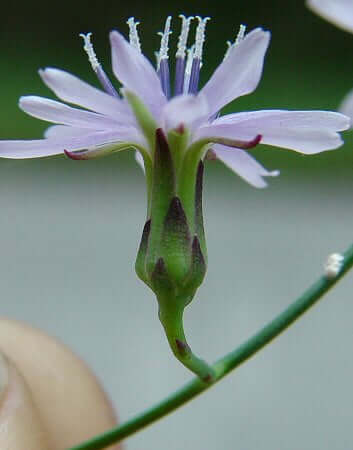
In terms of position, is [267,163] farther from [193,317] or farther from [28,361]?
[28,361]

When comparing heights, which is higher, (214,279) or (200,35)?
(200,35)

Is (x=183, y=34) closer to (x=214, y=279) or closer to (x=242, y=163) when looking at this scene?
(x=242, y=163)

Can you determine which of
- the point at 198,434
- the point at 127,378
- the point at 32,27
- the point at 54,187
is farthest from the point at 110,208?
the point at 32,27

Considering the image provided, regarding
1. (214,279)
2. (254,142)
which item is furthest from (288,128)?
(214,279)

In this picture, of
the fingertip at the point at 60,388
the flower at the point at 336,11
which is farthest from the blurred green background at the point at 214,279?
the flower at the point at 336,11

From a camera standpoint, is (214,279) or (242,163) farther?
(214,279)

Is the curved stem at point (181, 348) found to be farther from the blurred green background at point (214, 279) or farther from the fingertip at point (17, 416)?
the blurred green background at point (214, 279)
